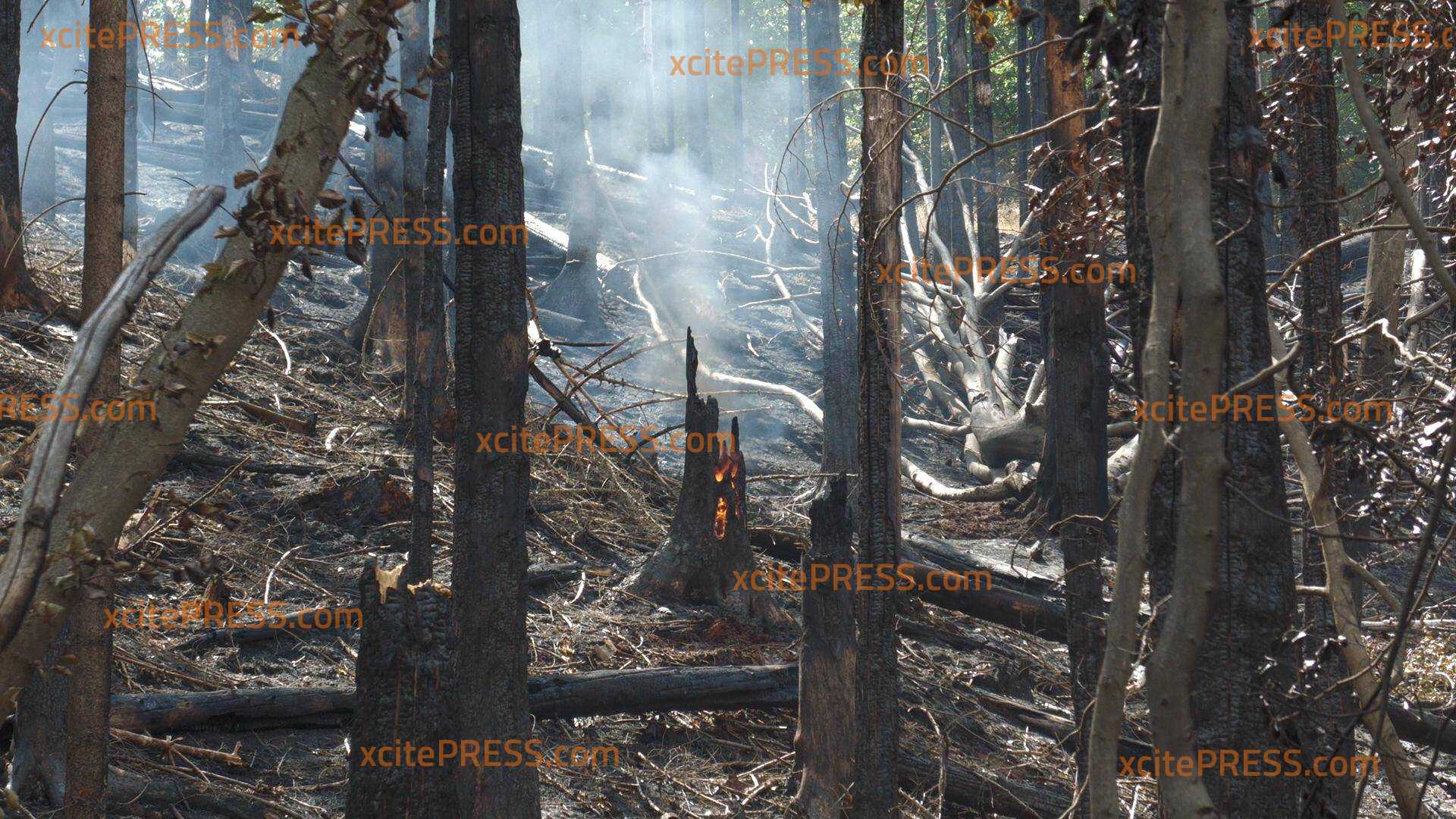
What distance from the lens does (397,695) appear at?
3887 mm

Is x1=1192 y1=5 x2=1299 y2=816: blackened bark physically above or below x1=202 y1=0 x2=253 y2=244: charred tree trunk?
below

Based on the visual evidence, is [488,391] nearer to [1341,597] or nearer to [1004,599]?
[1341,597]

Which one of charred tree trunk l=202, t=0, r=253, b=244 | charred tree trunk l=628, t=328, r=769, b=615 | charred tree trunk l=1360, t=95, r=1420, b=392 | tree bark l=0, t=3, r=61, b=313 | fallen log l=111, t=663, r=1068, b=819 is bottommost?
fallen log l=111, t=663, r=1068, b=819

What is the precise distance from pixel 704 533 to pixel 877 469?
3391 mm

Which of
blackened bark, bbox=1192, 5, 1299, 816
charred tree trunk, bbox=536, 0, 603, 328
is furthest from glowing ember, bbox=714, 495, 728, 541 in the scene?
charred tree trunk, bbox=536, 0, 603, 328

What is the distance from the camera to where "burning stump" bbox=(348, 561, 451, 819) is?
12.7ft

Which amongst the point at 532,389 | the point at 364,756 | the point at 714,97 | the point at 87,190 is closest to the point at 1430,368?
the point at 364,756

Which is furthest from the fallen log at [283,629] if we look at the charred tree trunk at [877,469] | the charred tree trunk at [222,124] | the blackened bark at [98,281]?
the charred tree trunk at [222,124]

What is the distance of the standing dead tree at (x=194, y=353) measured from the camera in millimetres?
1911

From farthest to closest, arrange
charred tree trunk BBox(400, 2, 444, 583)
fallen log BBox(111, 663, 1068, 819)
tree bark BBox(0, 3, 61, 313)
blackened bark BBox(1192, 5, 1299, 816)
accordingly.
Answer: tree bark BBox(0, 3, 61, 313)
fallen log BBox(111, 663, 1068, 819)
charred tree trunk BBox(400, 2, 444, 583)
blackened bark BBox(1192, 5, 1299, 816)

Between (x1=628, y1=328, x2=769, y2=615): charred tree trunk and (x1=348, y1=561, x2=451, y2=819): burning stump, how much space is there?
388 cm

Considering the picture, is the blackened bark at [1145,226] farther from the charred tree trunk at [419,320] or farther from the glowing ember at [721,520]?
the glowing ember at [721,520]

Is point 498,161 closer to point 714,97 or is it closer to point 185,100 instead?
point 185,100

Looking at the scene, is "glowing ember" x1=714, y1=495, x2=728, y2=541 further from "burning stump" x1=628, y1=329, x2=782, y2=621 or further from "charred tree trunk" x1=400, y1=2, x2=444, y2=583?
"charred tree trunk" x1=400, y1=2, x2=444, y2=583
